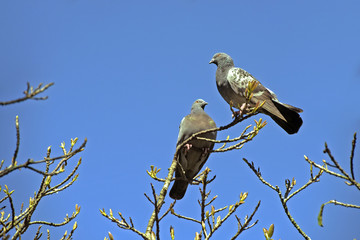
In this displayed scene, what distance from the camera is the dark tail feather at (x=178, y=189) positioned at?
512 centimetres

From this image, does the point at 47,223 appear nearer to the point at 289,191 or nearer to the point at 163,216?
the point at 163,216

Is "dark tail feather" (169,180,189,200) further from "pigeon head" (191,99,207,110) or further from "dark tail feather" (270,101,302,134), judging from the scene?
"dark tail feather" (270,101,302,134)

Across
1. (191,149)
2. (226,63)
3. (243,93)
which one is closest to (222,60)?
(226,63)

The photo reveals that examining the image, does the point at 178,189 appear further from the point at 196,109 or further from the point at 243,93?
the point at 243,93

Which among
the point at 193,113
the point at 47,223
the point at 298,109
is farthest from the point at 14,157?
the point at 298,109

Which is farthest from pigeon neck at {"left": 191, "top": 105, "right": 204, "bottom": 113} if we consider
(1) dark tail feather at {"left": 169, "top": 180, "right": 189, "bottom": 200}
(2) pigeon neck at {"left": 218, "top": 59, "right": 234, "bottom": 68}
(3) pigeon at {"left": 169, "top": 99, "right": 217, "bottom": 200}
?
(2) pigeon neck at {"left": 218, "top": 59, "right": 234, "bottom": 68}

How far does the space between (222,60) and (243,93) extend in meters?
1.37

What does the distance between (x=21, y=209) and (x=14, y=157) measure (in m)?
1.93

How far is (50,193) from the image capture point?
388 centimetres

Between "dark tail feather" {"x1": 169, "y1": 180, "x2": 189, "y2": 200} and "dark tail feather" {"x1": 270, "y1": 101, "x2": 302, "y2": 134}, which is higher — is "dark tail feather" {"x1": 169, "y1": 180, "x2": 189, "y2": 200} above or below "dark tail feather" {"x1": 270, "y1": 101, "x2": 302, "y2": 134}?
below

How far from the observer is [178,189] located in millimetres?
5156

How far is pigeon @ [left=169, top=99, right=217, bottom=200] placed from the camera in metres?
4.96

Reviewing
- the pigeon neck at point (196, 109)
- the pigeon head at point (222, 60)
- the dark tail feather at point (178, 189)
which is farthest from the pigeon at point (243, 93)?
the dark tail feather at point (178, 189)

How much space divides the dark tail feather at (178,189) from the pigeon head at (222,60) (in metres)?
2.74
